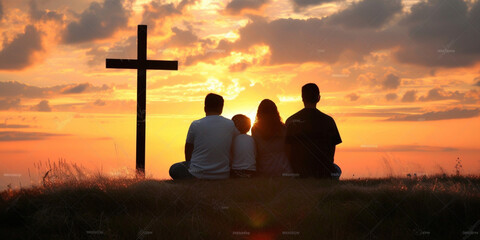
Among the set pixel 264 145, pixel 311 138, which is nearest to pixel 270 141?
pixel 264 145

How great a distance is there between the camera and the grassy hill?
23.0 ft

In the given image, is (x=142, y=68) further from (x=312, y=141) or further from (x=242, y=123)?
(x=312, y=141)

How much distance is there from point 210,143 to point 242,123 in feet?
3.73

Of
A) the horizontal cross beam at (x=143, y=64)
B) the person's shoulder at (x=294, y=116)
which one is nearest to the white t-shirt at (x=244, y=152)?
the person's shoulder at (x=294, y=116)

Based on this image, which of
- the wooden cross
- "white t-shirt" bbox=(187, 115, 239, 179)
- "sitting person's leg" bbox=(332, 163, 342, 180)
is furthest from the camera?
the wooden cross

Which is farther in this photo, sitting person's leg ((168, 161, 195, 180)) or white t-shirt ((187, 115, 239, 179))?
sitting person's leg ((168, 161, 195, 180))

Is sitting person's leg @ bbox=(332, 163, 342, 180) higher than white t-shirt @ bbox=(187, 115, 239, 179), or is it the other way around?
white t-shirt @ bbox=(187, 115, 239, 179)

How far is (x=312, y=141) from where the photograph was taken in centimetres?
1020

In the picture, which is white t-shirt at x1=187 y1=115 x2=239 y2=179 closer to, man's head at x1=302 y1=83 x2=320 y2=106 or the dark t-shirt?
the dark t-shirt

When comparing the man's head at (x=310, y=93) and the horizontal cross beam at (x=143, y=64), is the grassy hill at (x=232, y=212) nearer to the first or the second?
the man's head at (x=310, y=93)

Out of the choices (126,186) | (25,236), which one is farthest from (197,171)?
(25,236)

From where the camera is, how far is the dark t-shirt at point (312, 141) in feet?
33.4

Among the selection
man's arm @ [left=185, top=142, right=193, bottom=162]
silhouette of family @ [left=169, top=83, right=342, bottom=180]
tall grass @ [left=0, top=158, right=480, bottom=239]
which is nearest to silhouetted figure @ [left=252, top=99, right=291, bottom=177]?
silhouette of family @ [left=169, top=83, right=342, bottom=180]

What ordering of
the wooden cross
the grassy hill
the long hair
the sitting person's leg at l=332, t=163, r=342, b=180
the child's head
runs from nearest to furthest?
1. the grassy hill
2. the long hair
3. the sitting person's leg at l=332, t=163, r=342, b=180
4. the child's head
5. the wooden cross
